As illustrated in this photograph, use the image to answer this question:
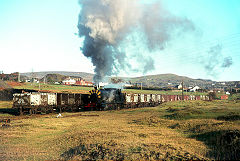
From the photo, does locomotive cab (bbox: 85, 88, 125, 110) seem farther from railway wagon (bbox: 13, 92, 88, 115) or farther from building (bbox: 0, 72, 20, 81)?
building (bbox: 0, 72, 20, 81)

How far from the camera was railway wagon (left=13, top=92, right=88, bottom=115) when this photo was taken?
29.5 meters

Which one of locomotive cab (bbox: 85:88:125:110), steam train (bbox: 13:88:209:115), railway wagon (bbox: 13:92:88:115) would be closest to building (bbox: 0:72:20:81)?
steam train (bbox: 13:88:209:115)

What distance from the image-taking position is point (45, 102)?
1237 inches

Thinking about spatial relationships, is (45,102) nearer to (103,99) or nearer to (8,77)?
(103,99)

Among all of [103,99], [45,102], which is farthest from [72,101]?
[45,102]

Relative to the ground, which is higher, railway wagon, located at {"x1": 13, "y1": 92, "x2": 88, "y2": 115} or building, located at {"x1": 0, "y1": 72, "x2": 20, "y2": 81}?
building, located at {"x1": 0, "y1": 72, "x2": 20, "y2": 81}

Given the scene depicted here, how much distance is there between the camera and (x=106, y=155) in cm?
927

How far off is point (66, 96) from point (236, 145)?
28121mm

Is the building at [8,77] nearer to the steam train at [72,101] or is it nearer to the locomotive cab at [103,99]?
the steam train at [72,101]

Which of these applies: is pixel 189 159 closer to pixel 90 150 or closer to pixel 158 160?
pixel 158 160

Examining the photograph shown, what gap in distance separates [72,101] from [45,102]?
5109mm

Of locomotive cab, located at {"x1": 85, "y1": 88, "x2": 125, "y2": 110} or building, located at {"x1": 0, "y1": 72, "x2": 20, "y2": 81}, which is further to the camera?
building, located at {"x1": 0, "y1": 72, "x2": 20, "y2": 81}

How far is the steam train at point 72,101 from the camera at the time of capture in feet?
97.0

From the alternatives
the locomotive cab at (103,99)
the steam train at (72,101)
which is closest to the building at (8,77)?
the steam train at (72,101)
